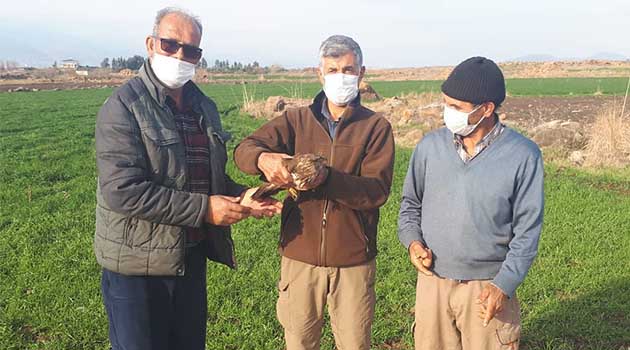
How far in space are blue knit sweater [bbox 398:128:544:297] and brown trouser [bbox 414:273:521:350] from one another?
8 centimetres

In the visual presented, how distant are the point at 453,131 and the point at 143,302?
79.0 inches

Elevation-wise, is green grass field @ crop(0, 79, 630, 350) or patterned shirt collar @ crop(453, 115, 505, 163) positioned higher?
patterned shirt collar @ crop(453, 115, 505, 163)

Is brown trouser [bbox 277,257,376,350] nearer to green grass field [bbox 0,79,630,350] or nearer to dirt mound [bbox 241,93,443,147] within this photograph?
green grass field [bbox 0,79,630,350]

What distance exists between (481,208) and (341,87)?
111 cm

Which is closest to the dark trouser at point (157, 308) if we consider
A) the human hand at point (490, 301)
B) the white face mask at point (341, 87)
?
the white face mask at point (341, 87)

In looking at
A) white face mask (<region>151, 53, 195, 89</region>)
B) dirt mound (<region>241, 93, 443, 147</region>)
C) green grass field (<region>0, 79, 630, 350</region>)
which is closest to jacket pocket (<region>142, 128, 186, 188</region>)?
white face mask (<region>151, 53, 195, 89</region>)

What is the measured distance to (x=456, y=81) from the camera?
2836 millimetres

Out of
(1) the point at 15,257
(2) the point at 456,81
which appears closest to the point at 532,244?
(2) the point at 456,81

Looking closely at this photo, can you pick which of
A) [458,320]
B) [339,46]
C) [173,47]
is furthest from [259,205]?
[458,320]

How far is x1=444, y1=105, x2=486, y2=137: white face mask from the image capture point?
284cm

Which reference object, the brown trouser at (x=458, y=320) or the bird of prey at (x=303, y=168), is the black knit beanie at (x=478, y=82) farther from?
the brown trouser at (x=458, y=320)

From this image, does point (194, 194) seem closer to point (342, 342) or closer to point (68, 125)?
point (342, 342)

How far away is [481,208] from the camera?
9.02 ft

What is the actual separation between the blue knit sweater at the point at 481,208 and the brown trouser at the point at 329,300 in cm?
44
